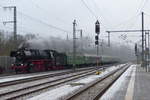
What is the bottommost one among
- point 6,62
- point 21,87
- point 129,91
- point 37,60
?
point 21,87

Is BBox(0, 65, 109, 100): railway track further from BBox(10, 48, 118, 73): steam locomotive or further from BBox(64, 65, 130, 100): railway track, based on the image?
BBox(10, 48, 118, 73): steam locomotive

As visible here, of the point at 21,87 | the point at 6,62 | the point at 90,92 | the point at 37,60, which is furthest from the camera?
the point at 6,62

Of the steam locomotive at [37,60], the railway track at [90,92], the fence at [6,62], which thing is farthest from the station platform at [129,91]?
the fence at [6,62]

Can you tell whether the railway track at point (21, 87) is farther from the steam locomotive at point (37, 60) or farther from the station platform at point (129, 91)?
the steam locomotive at point (37, 60)

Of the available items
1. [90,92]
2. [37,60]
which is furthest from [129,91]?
[37,60]

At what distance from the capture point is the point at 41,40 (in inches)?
1810

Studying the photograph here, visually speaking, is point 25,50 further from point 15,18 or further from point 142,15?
point 142,15

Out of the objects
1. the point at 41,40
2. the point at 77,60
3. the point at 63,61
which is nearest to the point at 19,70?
the point at 41,40

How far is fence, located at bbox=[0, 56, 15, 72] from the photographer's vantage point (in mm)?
43697

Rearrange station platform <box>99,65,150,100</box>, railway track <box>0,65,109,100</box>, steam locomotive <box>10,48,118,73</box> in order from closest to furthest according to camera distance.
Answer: station platform <box>99,65,150,100</box>
railway track <box>0,65,109,100</box>
steam locomotive <box>10,48,118,73</box>

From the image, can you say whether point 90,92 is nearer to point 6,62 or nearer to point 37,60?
point 37,60

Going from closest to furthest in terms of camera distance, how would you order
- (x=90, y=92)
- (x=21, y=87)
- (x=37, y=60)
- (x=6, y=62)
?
(x=90, y=92), (x=21, y=87), (x=37, y=60), (x=6, y=62)

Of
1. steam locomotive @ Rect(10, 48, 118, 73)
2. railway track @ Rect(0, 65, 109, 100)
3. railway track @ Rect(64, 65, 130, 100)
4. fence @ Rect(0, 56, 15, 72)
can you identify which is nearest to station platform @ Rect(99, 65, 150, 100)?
railway track @ Rect(64, 65, 130, 100)

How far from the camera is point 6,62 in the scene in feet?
147
